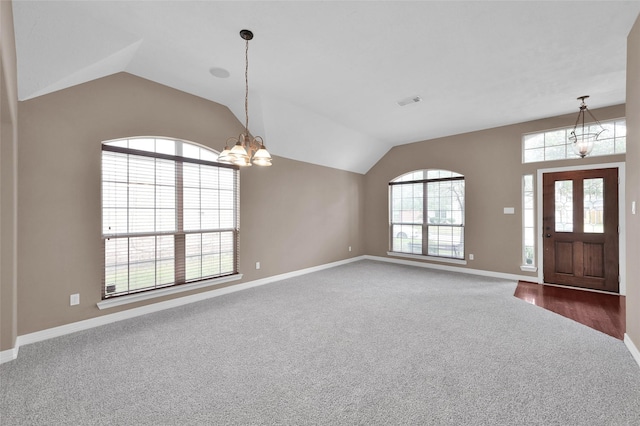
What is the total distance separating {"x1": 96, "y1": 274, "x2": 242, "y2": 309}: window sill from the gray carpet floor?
255mm

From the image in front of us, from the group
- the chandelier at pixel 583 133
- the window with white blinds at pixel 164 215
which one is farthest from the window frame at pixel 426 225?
the window with white blinds at pixel 164 215

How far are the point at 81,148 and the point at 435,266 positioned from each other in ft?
21.7

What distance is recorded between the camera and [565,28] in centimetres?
254

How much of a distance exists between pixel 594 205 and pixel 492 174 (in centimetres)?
161

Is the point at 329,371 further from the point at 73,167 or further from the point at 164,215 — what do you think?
the point at 73,167

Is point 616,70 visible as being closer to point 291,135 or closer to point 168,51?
point 291,135

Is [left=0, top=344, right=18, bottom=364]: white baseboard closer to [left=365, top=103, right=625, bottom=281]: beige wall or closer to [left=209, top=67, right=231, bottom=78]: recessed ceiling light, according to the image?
[left=209, top=67, right=231, bottom=78]: recessed ceiling light

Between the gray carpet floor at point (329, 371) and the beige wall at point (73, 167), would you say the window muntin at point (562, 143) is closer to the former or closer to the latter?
the gray carpet floor at point (329, 371)

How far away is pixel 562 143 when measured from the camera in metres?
4.82

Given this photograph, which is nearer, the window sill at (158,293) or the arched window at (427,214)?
the window sill at (158,293)

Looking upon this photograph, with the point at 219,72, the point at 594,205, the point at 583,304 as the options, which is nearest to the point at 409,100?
the point at 219,72

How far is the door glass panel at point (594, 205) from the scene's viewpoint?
4.39 metres

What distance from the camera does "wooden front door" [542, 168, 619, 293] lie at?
4.32 metres

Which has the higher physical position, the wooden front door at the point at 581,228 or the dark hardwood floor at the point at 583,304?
the wooden front door at the point at 581,228
